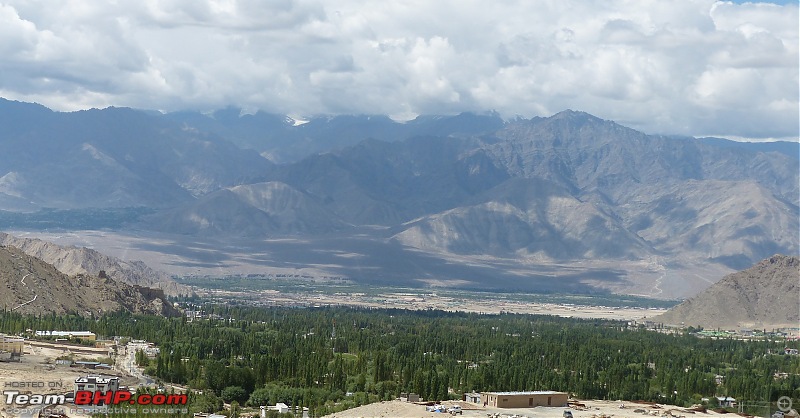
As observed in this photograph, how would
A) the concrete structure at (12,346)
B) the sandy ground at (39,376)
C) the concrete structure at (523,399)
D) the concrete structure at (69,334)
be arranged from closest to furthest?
1. the sandy ground at (39,376)
2. the concrete structure at (523,399)
3. the concrete structure at (12,346)
4. the concrete structure at (69,334)

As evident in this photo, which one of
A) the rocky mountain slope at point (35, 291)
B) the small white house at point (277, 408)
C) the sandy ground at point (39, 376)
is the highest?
the rocky mountain slope at point (35, 291)

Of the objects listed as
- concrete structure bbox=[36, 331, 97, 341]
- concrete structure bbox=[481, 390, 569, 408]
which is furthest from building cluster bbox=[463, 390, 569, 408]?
concrete structure bbox=[36, 331, 97, 341]

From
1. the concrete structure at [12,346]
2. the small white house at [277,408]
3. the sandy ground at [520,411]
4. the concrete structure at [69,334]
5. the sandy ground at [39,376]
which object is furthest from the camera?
the concrete structure at [69,334]

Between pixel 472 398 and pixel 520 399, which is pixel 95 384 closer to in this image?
pixel 472 398

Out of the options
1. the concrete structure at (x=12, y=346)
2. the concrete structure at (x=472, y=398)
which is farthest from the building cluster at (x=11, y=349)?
the concrete structure at (x=472, y=398)

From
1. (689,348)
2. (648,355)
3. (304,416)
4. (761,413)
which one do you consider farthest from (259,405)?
(689,348)

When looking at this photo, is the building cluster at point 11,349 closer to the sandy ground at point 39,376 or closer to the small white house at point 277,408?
the sandy ground at point 39,376

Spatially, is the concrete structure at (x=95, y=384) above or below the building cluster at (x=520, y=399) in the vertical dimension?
below
